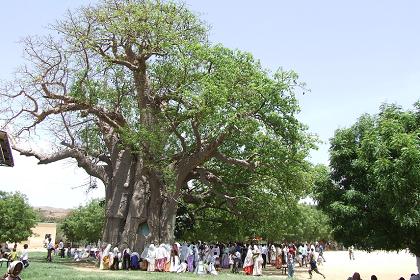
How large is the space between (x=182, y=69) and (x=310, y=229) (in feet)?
172

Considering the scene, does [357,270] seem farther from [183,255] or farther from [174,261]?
[174,261]

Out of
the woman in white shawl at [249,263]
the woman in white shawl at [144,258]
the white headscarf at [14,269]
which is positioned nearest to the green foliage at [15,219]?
the woman in white shawl at [144,258]

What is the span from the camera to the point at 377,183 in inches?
444

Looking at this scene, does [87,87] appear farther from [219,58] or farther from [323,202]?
[323,202]

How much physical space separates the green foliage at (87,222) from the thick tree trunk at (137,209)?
121ft

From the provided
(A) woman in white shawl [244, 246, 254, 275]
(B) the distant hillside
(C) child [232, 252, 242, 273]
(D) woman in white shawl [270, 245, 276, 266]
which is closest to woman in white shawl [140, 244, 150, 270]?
(C) child [232, 252, 242, 273]

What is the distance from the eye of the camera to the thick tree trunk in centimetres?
2552

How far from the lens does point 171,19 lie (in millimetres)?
25203

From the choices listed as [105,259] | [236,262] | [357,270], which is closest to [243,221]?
[236,262]

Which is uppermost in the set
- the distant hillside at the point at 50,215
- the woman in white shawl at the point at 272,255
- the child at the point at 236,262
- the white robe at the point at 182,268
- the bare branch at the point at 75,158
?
the distant hillside at the point at 50,215

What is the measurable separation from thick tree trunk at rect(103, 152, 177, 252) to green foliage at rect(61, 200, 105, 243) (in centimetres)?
3681

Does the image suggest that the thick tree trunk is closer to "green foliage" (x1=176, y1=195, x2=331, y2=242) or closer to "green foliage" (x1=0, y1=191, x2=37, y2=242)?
"green foliage" (x1=176, y1=195, x2=331, y2=242)

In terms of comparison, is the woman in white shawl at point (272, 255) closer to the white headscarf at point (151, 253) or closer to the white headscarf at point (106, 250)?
the white headscarf at point (151, 253)

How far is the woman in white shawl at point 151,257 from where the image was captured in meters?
23.5
